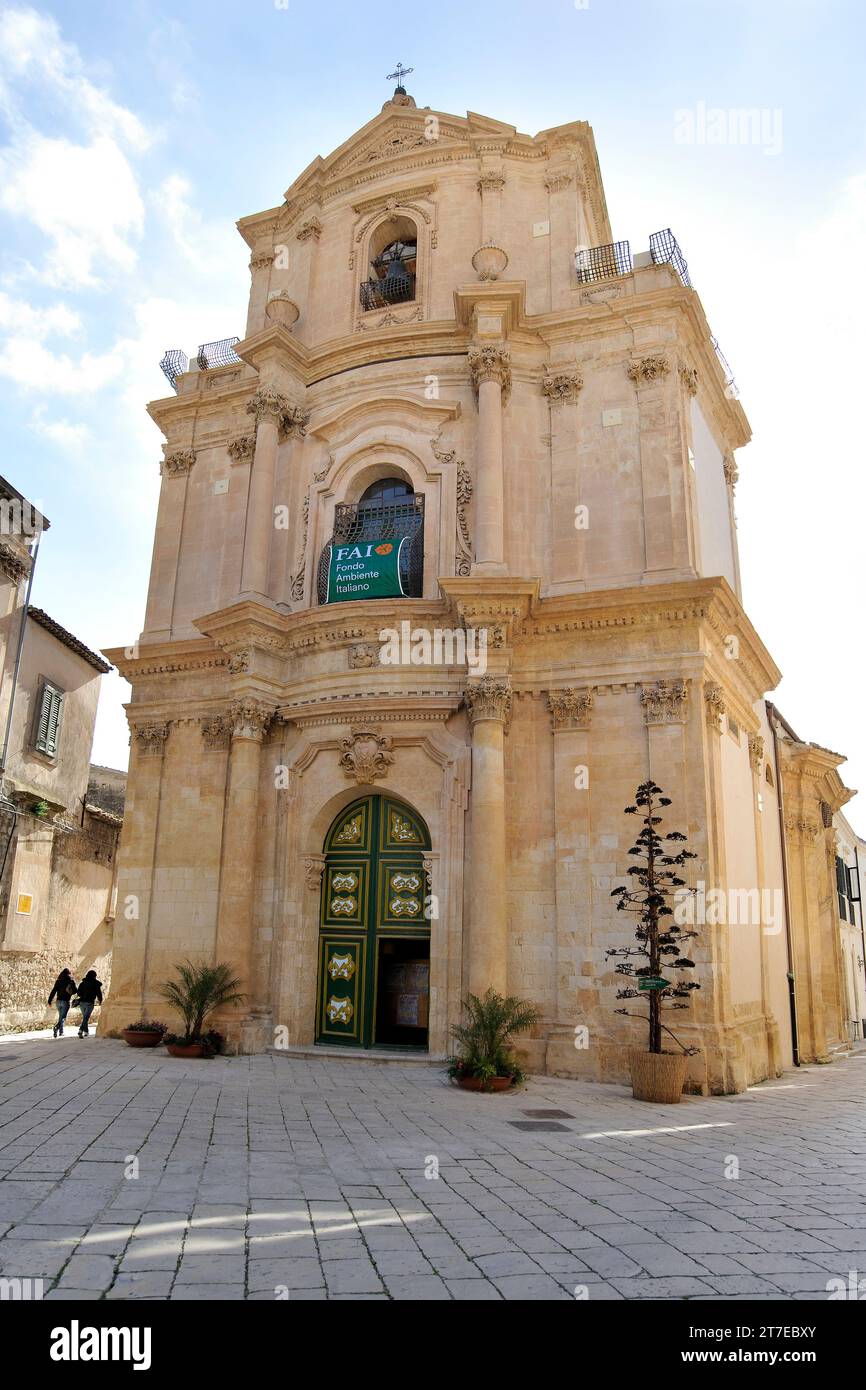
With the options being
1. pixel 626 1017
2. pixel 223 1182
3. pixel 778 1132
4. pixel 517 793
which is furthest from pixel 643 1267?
pixel 517 793

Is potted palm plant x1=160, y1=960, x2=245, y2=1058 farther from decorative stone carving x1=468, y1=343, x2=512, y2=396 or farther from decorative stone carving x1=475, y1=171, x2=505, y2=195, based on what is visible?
decorative stone carving x1=475, y1=171, x2=505, y2=195

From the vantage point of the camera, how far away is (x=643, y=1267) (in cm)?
523

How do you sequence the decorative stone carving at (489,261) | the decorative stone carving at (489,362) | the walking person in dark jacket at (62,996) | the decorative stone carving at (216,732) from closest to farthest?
the decorative stone carving at (489,362)
the decorative stone carving at (489,261)
the decorative stone carving at (216,732)
the walking person in dark jacket at (62,996)

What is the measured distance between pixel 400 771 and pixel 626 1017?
5284 mm

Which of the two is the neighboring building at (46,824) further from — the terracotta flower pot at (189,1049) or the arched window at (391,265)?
the arched window at (391,265)

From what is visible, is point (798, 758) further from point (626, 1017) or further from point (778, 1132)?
point (778, 1132)

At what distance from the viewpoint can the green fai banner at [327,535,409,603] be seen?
54.5ft

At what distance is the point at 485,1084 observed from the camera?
12.2 m

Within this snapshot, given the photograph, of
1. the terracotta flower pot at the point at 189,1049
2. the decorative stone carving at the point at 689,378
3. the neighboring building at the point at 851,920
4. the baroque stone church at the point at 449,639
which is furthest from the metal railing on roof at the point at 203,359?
the neighboring building at the point at 851,920

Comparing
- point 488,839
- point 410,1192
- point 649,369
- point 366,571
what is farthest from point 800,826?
point 410,1192

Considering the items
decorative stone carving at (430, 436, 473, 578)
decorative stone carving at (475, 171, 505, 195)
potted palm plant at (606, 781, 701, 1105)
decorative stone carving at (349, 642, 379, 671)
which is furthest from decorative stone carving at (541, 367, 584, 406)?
potted palm plant at (606, 781, 701, 1105)

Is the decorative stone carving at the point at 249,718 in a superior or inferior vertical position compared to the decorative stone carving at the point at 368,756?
superior

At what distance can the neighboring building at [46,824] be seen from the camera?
66.6ft

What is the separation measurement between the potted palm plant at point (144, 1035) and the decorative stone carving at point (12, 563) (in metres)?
10.4
